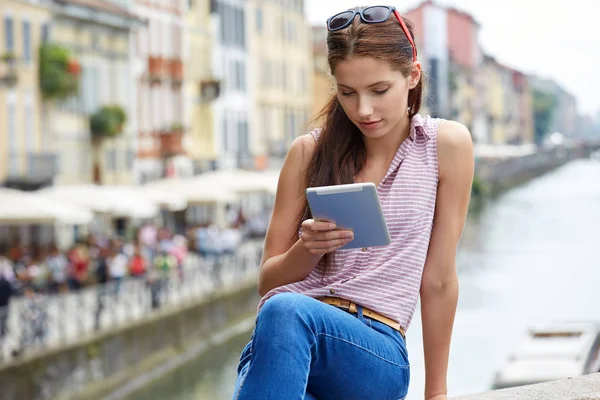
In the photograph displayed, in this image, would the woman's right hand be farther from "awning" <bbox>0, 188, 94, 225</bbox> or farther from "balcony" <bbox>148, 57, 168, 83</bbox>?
"balcony" <bbox>148, 57, 168, 83</bbox>

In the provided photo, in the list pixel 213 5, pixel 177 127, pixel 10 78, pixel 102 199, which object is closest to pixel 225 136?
pixel 213 5

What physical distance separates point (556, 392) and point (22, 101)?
20.5 metres

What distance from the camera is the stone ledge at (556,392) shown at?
303 cm

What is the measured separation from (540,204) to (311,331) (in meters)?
66.5

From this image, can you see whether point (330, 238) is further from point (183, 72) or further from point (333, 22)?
point (183, 72)

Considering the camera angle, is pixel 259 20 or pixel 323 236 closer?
pixel 323 236

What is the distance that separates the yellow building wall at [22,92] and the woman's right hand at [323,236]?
1971cm

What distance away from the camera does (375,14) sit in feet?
8.66

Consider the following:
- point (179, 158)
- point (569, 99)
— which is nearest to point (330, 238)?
point (179, 158)

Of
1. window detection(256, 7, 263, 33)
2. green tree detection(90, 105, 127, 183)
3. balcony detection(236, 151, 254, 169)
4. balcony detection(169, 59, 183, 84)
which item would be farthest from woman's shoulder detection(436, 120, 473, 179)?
window detection(256, 7, 263, 33)

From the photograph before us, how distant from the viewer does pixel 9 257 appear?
19.1 m

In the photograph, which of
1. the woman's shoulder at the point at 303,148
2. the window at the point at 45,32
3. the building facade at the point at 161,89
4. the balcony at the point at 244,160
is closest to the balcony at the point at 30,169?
the window at the point at 45,32

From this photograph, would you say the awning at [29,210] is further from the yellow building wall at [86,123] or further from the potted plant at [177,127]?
the potted plant at [177,127]

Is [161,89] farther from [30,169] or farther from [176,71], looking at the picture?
[30,169]
